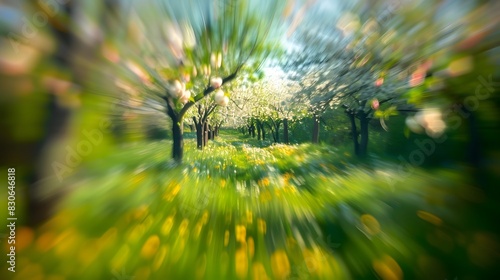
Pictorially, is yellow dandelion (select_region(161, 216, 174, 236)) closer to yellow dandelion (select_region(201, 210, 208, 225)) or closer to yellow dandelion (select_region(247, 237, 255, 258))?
yellow dandelion (select_region(201, 210, 208, 225))

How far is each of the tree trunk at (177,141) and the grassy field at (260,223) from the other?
11cm

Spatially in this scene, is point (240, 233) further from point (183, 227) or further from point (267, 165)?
point (267, 165)

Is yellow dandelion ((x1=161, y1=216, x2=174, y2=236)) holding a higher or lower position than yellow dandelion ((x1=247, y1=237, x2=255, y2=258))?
higher

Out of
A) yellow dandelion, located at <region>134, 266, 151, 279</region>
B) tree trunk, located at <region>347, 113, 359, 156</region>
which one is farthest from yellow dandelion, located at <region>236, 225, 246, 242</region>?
tree trunk, located at <region>347, 113, 359, 156</region>

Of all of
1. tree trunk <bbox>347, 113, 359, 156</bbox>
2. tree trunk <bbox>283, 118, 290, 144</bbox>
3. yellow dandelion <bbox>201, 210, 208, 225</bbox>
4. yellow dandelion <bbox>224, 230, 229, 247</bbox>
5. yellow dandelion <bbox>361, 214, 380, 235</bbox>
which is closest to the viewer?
yellow dandelion <bbox>224, 230, 229, 247</bbox>

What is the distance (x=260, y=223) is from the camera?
6.82ft

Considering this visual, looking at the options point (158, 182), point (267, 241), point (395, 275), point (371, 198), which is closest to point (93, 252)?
point (158, 182)

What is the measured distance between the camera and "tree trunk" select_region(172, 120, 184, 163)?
2748 millimetres

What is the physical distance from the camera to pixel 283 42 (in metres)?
2.20

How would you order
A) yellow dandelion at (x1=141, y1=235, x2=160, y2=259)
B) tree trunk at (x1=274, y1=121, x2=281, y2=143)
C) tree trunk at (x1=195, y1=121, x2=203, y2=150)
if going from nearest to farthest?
yellow dandelion at (x1=141, y1=235, x2=160, y2=259), tree trunk at (x1=274, y1=121, x2=281, y2=143), tree trunk at (x1=195, y1=121, x2=203, y2=150)

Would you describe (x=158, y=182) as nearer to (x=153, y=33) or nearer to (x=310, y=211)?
(x=153, y=33)

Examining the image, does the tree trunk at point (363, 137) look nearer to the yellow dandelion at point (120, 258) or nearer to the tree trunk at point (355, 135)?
the tree trunk at point (355, 135)

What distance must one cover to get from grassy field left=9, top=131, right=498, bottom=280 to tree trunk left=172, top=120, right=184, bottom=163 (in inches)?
4.5

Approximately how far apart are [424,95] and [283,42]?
4.40ft
